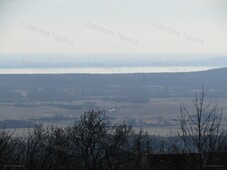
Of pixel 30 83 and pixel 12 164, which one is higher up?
pixel 30 83

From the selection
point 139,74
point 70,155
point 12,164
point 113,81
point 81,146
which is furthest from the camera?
point 113,81

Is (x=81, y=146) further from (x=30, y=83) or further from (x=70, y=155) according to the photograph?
(x=30, y=83)

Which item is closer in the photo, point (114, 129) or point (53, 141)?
point (53, 141)

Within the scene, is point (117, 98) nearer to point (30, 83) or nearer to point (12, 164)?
point (30, 83)

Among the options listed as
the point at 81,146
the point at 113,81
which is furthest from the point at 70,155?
the point at 113,81

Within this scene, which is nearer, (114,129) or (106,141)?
(106,141)

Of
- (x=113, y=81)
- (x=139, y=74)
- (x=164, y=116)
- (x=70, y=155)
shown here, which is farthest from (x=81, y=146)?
(x=113, y=81)

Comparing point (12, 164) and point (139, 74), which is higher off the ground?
point (139, 74)

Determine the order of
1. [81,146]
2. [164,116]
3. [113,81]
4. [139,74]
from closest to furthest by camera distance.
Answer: [81,146]
[164,116]
[139,74]
[113,81]

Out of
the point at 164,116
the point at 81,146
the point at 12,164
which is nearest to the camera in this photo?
the point at 12,164
